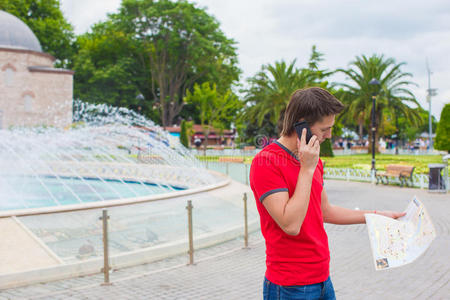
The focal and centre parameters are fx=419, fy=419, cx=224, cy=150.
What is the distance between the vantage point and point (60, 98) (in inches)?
1797

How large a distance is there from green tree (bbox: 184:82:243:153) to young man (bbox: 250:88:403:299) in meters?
47.7

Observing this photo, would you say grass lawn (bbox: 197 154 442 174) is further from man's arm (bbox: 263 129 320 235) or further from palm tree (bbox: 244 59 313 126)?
man's arm (bbox: 263 129 320 235)

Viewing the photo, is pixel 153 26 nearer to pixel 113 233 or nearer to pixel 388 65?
pixel 388 65

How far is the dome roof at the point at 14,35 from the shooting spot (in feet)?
145

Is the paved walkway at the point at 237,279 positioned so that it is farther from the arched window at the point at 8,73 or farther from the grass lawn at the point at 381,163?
the arched window at the point at 8,73

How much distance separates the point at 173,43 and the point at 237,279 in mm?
43679

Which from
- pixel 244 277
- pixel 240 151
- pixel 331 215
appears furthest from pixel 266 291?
pixel 240 151

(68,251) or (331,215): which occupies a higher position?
(331,215)

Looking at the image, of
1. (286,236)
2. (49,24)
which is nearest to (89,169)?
(286,236)

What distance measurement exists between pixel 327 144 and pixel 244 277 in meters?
28.2

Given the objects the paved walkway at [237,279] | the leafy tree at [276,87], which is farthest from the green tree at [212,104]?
the paved walkway at [237,279]

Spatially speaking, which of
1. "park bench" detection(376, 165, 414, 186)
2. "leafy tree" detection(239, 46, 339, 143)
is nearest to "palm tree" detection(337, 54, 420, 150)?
"leafy tree" detection(239, 46, 339, 143)

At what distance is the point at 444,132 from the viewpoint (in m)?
27.3

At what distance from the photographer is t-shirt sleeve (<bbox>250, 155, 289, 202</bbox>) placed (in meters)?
2.03
